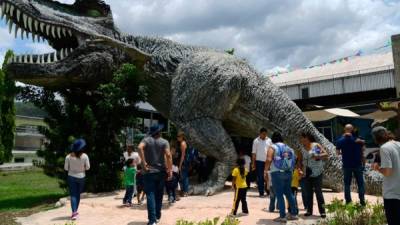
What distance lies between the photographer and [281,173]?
621 cm

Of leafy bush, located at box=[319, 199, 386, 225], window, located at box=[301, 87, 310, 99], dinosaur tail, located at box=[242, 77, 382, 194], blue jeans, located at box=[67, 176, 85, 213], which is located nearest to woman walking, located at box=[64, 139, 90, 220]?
blue jeans, located at box=[67, 176, 85, 213]

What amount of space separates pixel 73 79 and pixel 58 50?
0.79 m

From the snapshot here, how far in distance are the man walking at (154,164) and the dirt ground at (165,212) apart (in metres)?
0.51

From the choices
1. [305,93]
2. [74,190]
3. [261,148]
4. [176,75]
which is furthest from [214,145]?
[305,93]

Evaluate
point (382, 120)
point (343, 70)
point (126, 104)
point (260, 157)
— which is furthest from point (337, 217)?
point (343, 70)

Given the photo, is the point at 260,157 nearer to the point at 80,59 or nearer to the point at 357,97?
the point at 80,59

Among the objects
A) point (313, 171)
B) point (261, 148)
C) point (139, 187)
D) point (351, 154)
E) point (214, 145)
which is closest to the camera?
point (313, 171)

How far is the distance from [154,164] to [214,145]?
2.90 meters

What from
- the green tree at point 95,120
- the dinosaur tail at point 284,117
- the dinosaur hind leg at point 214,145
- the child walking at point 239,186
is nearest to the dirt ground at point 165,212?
the child walking at point 239,186

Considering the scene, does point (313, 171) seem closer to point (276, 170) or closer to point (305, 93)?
point (276, 170)

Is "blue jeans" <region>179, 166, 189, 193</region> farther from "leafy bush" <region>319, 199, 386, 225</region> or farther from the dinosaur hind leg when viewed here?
"leafy bush" <region>319, 199, 386, 225</region>

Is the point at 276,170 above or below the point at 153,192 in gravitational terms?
above

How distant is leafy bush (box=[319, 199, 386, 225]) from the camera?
552 cm

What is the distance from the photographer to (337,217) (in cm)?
556
